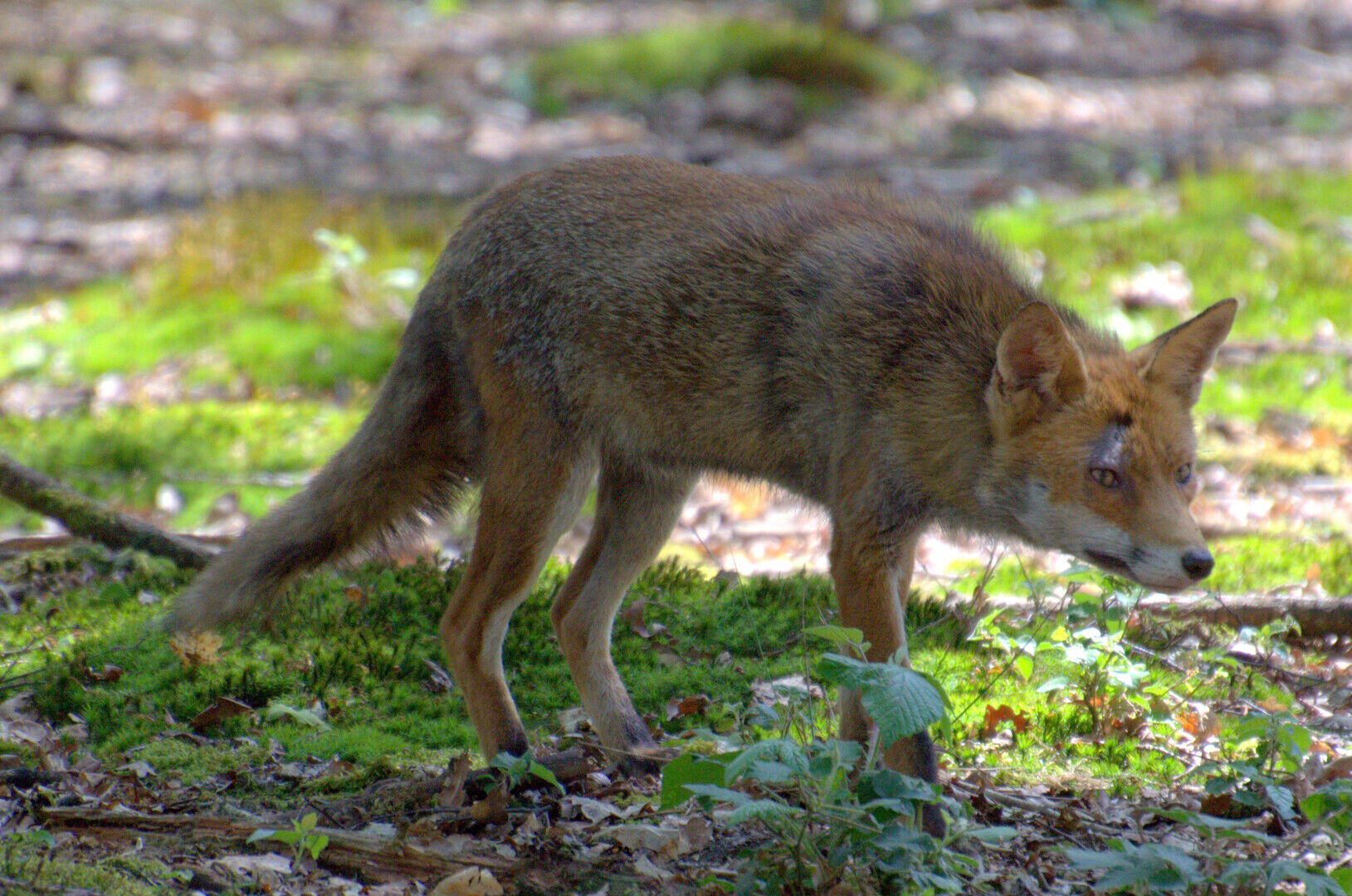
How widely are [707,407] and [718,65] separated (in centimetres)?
1381

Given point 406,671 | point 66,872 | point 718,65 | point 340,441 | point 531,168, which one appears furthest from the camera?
point 718,65

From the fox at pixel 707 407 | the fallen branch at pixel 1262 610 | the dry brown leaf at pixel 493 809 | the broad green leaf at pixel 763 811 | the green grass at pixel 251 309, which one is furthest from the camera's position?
the green grass at pixel 251 309

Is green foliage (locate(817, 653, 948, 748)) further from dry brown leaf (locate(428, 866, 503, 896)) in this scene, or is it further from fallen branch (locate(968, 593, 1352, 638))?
fallen branch (locate(968, 593, 1352, 638))

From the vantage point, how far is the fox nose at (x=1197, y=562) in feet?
12.1

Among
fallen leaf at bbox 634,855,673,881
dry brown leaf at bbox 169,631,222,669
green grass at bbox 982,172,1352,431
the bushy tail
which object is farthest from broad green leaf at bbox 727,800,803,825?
green grass at bbox 982,172,1352,431

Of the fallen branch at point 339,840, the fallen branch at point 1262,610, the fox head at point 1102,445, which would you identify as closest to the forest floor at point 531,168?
the fallen branch at point 339,840

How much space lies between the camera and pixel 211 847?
3.68 m

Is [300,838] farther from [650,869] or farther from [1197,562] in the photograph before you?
[1197,562]

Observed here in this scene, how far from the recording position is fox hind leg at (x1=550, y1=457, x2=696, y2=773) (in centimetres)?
483

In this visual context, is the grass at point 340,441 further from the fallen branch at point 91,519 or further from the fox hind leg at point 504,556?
the fox hind leg at point 504,556

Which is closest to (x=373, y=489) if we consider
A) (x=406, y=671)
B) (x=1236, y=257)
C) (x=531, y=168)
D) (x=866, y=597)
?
(x=406, y=671)

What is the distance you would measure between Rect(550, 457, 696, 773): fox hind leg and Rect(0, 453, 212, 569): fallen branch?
1.99 meters

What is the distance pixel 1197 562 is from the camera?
12.1ft

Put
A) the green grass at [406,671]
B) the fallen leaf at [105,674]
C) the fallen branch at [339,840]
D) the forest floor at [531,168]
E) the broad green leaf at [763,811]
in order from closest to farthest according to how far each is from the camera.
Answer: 1. the broad green leaf at [763,811]
2. the fallen branch at [339,840]
3. the forest floor at [531,168]
4. the green grass at [406,671]
5. the fallen leaf at [105,674]
